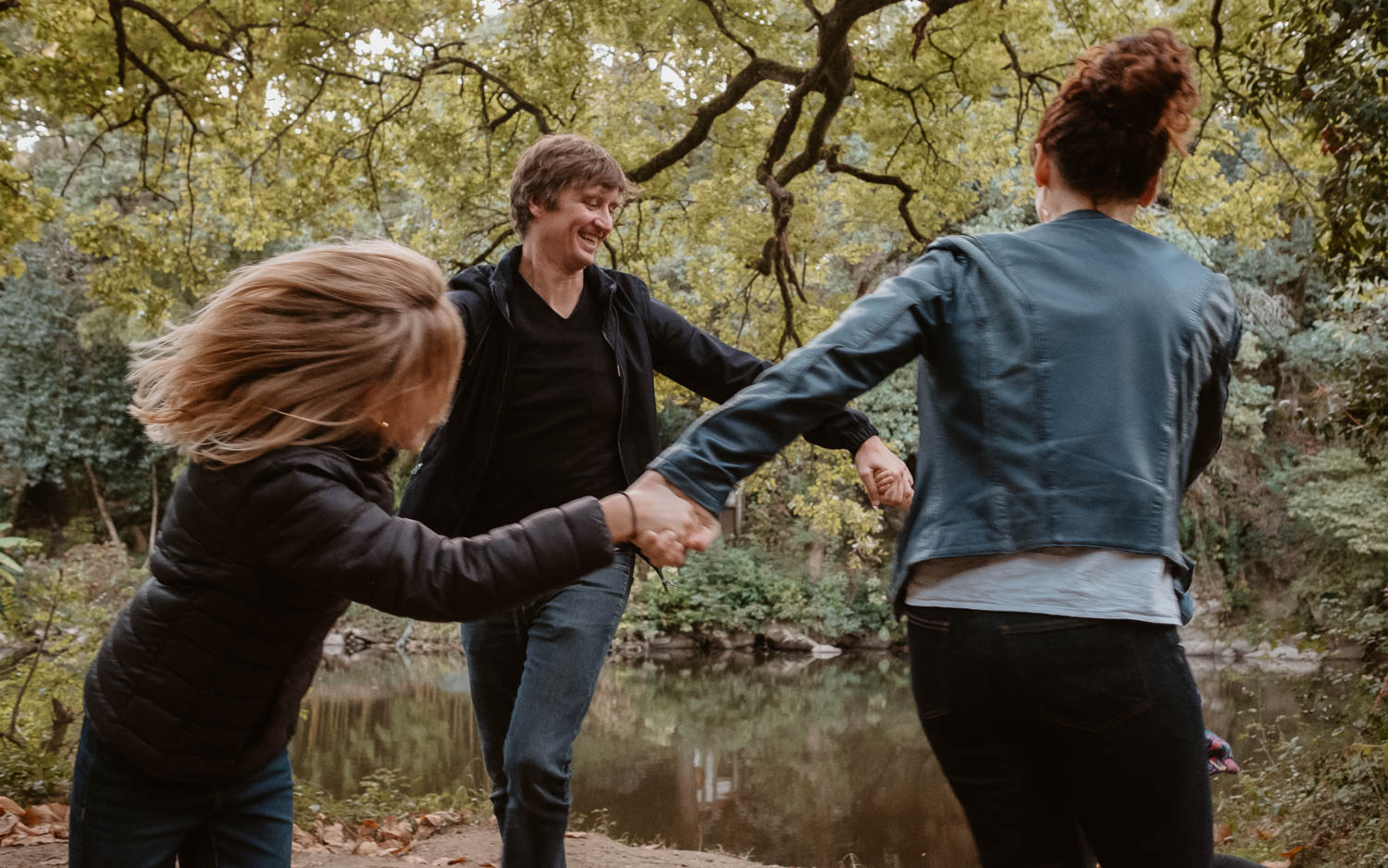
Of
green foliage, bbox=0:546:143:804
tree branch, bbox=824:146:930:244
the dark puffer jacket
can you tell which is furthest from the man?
tree branch, bbox=824:146:930:244

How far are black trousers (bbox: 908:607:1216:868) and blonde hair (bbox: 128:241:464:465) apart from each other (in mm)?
983

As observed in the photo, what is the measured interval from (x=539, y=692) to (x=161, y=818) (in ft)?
3.22

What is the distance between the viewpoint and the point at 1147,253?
66.8 inches

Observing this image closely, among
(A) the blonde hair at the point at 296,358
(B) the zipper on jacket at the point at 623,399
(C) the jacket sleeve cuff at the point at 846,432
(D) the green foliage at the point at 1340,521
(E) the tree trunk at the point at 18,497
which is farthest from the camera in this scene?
(E) the tree trunk at the point at 18,497

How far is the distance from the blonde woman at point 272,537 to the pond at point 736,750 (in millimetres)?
6481

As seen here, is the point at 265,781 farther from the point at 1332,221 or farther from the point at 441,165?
the point at 441,165

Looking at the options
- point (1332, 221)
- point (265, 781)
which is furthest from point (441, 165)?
point (265, 781)

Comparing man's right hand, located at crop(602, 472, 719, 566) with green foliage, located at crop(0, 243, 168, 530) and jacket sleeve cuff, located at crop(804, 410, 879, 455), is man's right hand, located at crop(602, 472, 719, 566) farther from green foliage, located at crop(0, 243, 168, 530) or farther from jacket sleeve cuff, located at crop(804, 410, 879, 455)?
green foliage, located at crop(0, 243, 168, 530)

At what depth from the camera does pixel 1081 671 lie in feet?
4.99

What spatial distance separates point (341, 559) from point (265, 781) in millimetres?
613

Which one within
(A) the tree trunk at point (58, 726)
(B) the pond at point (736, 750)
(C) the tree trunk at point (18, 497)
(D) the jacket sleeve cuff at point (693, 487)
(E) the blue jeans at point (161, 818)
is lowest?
(B) the pond at point (736, 750)

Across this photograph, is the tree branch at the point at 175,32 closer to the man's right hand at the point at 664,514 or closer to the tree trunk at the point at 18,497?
the man's right hand at the point at 664,514

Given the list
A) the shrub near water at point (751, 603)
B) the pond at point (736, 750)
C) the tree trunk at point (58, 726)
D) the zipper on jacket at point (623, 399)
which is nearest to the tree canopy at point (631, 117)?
the pond at point (736, 750)

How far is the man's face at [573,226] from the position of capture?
3057 millimetres
